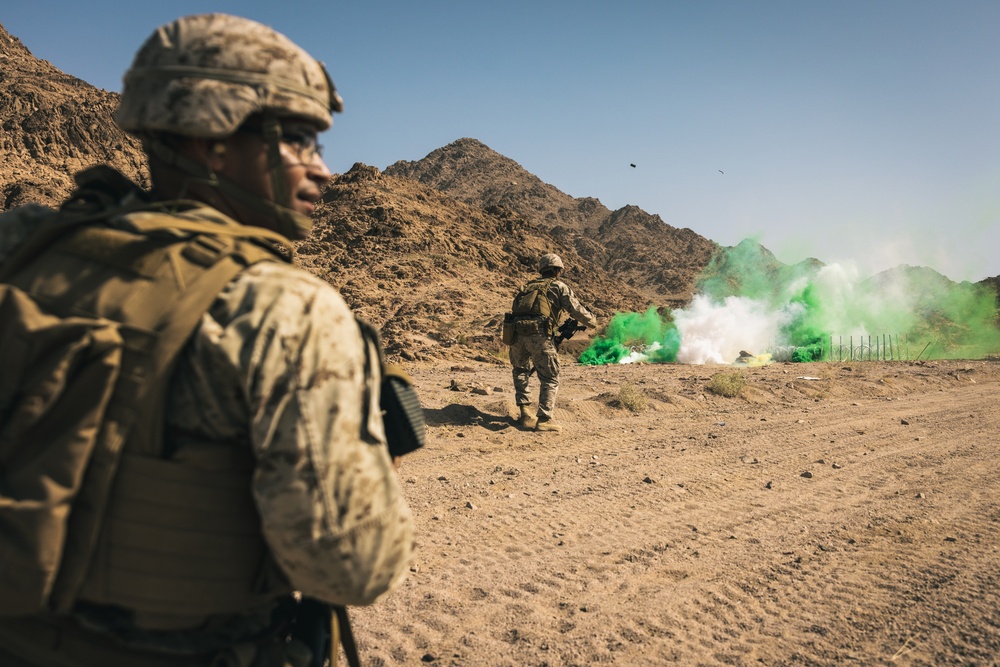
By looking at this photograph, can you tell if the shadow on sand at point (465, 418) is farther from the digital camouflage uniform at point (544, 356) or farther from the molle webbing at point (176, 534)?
the molle webbing at point (176, 534)

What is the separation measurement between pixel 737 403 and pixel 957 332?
4242cm

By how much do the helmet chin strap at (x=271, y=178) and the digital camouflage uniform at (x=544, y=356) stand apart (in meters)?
7.44

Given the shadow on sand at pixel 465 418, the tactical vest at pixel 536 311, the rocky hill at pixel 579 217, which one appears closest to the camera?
the shadow on sand at pixel 465 418

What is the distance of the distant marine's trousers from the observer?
8924 mm

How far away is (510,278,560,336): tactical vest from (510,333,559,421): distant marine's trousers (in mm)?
104

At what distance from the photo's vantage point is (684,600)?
375 cm

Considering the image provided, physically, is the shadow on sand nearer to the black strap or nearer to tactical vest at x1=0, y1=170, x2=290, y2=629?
the black strap

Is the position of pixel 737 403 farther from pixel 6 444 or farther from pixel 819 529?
pixel 6 444

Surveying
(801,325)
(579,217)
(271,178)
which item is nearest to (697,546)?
(271,178)

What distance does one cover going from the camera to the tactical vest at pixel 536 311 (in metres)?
9.01

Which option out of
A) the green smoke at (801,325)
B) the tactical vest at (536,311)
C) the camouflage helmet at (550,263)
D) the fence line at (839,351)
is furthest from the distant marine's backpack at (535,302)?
the fence line at (839,351)

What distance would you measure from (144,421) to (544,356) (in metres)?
7.89

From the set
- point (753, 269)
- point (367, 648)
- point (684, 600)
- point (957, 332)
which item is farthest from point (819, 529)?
point (957, 332)

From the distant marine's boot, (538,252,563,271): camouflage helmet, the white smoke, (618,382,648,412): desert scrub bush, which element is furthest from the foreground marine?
the white smoke
